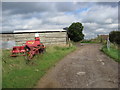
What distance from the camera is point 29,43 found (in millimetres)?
13891

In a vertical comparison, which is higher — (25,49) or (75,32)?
(75,32)

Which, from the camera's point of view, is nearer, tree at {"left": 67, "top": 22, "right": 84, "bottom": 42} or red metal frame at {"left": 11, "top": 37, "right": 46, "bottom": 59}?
red metal frame at {"left": 11, "top": 37, "right": 46, "bottom": 59}

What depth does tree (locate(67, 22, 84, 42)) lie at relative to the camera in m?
44.6

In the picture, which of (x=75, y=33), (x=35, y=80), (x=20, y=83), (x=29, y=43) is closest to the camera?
(x=20, y=83)

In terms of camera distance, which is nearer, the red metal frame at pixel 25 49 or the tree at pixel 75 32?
the red metal frame at pixel 25 49

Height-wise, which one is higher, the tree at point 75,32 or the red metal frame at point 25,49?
the tree at point 75,32

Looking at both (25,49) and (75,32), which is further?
(75,32)

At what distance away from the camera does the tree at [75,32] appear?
44594mm

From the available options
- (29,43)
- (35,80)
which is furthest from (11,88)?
(29,43)

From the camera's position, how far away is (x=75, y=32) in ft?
145

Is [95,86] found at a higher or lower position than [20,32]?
lower

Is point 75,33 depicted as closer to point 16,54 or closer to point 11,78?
point 16,54

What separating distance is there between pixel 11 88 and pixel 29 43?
851cm

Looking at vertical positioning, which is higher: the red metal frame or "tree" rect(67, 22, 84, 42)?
"tree" rect(67, 22, 84, 42)
